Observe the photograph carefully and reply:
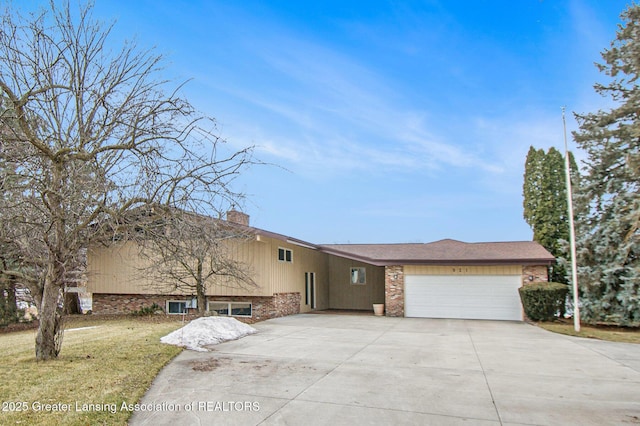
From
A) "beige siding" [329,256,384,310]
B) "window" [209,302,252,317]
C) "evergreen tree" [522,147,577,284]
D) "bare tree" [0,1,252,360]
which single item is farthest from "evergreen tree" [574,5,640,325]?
"bare tree" [0,1,252,360]

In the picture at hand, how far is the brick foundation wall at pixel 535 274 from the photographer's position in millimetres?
15133

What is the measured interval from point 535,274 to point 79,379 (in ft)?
48.3

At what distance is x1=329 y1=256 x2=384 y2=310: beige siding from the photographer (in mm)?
20703

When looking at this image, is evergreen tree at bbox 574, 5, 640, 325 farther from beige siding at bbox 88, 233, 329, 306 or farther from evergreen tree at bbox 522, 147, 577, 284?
beige siding at bbox 88, 233, 329, 306

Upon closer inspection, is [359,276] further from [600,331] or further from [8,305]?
[8,305]

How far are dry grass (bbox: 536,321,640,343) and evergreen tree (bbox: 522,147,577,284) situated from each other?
15.0 ft

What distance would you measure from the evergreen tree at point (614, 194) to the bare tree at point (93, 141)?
536 inches

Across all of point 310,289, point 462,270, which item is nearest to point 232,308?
point 310,289

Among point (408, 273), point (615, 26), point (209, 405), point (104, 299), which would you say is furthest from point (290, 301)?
point (615, 26)

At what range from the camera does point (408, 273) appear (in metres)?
16.6

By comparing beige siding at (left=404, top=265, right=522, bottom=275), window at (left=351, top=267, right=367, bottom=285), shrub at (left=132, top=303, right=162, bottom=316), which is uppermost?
beige siding at (left=404, top=265, right=522, bottom=275)

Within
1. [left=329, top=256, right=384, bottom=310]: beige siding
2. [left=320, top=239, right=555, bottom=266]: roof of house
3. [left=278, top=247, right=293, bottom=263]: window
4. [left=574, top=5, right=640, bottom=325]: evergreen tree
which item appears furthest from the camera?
[left=329, top=256, right=384, bottom=310]: beige siding

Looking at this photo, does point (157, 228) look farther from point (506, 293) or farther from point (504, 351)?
point (506, 293)

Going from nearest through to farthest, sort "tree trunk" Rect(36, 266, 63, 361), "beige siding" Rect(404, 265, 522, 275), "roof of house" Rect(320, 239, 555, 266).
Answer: "tree trunk" Rect(36, 266, 63, 361) → "roof of house" Rect(320, 239, 555, 266) → "beige siding" Rect(404, 265, 522, 275)
